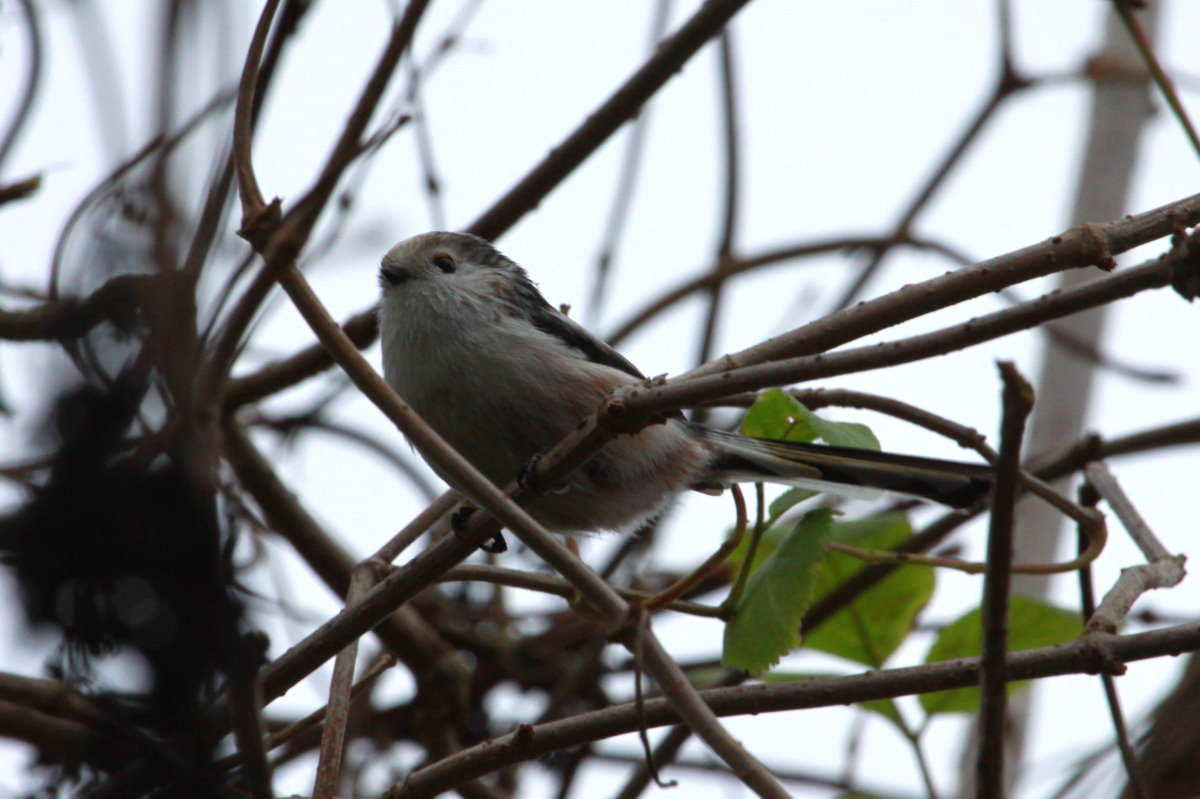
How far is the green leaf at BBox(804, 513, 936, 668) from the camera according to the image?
245 cm

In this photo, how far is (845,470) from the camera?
2.46 metres

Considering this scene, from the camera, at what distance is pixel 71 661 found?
3.97ft

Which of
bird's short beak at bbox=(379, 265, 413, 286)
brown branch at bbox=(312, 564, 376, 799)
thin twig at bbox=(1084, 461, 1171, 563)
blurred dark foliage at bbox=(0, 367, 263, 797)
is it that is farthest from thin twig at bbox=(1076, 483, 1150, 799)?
bird's short beak at bbox=(379, 265, 413, 286)

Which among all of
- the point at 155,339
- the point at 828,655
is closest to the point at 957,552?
the point at 828,655

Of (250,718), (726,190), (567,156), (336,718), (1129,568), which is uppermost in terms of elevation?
(726,190)

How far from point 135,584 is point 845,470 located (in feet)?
5.20

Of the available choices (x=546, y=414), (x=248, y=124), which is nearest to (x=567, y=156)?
(x=546, y=414)

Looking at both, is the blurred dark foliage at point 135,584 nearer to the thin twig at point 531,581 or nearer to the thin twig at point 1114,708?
the thin twig at point 531,581

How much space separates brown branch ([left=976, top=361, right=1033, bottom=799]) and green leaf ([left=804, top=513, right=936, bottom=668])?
1222 mm

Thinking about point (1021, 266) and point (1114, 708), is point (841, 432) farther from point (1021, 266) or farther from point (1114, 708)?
point (1114, 708)

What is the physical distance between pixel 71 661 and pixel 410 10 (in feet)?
4.49

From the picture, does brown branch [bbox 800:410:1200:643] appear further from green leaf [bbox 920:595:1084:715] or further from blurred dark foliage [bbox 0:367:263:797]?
blurred dark foliage [bbox 0:367:263:797]

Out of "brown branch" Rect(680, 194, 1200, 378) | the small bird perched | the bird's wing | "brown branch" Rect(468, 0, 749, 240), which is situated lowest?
"brown branch" Rect(680, 194, 1200, 378)

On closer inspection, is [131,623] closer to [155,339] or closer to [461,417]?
[155,339]
